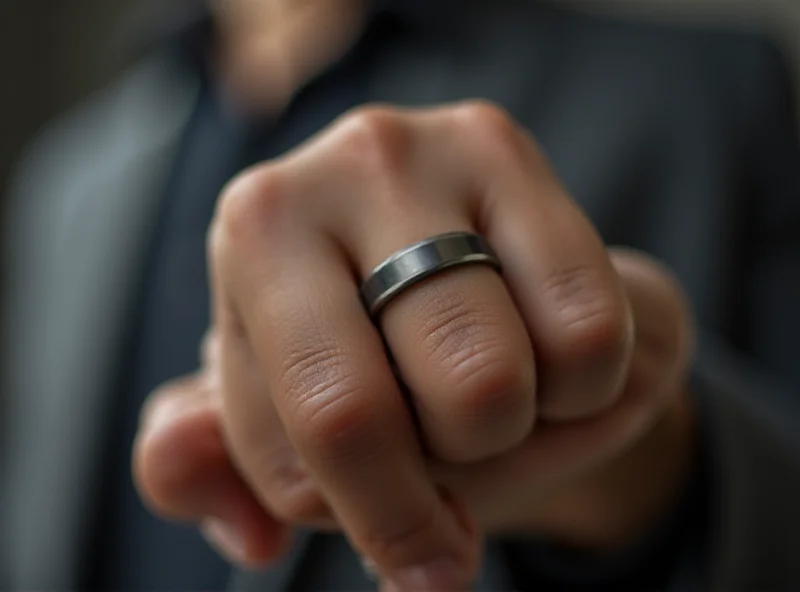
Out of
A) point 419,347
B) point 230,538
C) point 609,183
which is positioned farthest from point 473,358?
point 609,183

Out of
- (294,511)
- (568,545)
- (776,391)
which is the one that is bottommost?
(776,391)

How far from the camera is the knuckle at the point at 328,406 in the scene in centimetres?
28

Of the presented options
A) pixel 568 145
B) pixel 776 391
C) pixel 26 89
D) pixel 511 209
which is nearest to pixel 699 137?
pixel 568 145

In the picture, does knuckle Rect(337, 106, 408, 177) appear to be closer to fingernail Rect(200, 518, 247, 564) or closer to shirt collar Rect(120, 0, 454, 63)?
fingernail Rect(200, 518, 247, 564)

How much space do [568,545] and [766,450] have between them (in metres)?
0.13

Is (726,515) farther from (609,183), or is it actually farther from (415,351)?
(609,183)

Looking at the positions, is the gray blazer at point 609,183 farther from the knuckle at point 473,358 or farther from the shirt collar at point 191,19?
the knuckle at point 473,358

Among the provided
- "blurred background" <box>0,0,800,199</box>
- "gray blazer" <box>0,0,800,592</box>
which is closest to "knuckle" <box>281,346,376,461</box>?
"gray blazer" <box>0,0,800,592</box>

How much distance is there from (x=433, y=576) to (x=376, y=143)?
19 centimetres

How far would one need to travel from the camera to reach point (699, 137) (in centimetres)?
77

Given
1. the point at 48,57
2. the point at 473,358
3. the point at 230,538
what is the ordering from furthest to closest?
1. the point at 48,57
2. the point at 230,538
3. the point at 473,358

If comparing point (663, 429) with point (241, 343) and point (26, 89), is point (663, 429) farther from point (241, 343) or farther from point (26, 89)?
point (26, 89)

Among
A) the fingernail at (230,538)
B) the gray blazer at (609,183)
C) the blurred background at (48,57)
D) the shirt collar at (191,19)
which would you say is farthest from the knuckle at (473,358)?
the blurred background at (48,57)

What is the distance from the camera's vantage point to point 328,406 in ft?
0.93
